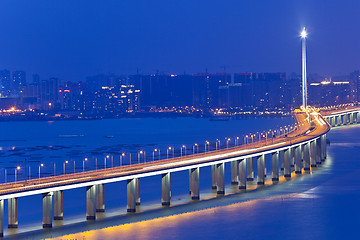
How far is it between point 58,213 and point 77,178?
2.39m

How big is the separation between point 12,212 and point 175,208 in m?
11.8

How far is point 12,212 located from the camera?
129ft

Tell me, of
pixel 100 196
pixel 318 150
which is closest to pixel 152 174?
pixel 100 196

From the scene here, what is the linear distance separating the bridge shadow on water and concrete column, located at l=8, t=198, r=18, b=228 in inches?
18.9

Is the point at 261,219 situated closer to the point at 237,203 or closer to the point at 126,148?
the point at 237,203

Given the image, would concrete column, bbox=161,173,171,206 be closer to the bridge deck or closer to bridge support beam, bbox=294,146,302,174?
the bridge deck

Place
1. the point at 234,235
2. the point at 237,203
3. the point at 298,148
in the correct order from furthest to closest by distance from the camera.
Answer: the point at 298,148 → the point at 237,203 → the point at 234,235

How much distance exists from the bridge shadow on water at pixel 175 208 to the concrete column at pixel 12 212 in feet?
1.58

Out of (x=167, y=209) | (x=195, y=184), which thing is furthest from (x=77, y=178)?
(x=195, y=184)

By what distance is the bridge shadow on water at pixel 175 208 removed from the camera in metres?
39.5

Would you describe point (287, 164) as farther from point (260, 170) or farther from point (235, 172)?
point (235, 172)

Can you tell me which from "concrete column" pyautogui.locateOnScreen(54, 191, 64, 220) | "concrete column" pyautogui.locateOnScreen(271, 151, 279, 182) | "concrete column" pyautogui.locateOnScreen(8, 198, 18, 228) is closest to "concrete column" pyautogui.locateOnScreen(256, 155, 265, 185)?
"concrete column" pyautogui.locateOnScreen(271, 151, 279, 182)

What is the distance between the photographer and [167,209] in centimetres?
4644

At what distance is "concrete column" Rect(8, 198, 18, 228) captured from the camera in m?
38.5
